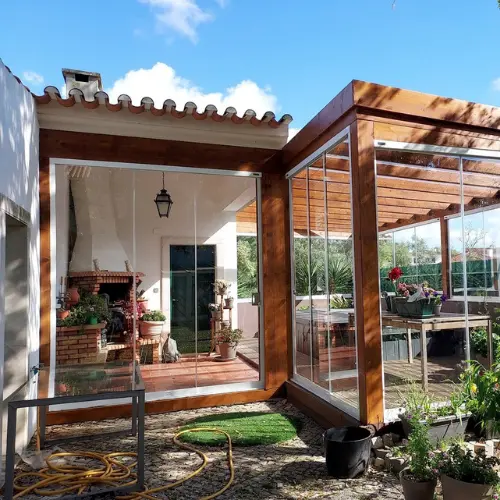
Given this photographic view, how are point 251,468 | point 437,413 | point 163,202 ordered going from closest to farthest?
point 251,468 → point 437,413 → point 163,202

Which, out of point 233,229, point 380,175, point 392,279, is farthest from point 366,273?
point 233,229

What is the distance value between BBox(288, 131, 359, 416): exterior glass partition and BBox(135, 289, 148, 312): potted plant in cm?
177

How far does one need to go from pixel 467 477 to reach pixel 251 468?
154 cm

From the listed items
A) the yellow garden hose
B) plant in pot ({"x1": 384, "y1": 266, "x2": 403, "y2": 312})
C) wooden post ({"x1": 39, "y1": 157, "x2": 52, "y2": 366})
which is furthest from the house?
the yellow garden hose

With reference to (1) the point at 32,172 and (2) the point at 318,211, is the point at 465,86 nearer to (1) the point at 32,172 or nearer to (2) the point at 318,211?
(2) the point at 318,211

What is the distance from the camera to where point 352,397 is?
11.6 ft

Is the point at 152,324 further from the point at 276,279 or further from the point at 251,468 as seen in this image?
the point at 251,468

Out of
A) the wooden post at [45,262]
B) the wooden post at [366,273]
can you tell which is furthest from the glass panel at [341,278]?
the wooden post at [45,262]

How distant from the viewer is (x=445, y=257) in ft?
12.6

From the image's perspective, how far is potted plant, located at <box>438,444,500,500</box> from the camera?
2.25m

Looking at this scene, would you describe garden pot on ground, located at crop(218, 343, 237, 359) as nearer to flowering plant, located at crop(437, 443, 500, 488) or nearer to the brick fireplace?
the brick fireplace

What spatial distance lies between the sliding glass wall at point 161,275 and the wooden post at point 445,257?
210cm

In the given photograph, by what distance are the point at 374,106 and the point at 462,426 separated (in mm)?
2837

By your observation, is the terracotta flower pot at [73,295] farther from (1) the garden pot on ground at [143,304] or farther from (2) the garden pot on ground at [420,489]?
(2) the garden pot on ground at [420,489]
